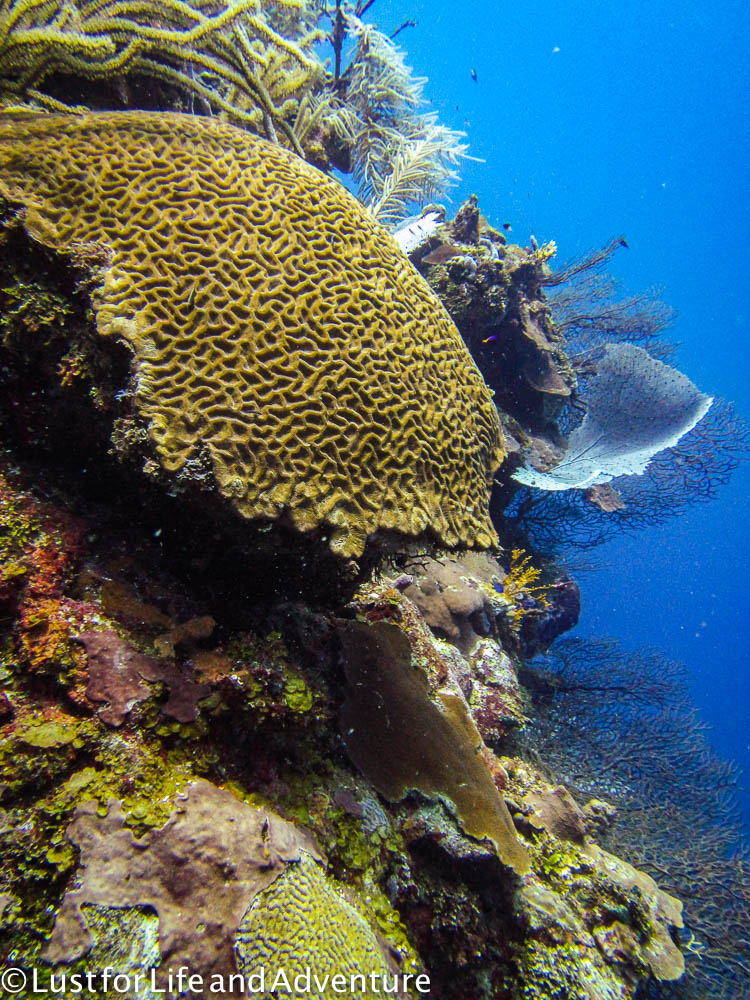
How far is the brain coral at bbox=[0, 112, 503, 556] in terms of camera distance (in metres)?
2.12

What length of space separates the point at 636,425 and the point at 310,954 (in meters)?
8.63

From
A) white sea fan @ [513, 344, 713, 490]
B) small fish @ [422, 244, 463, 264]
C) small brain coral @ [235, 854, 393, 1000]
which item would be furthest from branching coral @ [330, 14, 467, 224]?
small brain coral @ [235, 854, 393, 1000]

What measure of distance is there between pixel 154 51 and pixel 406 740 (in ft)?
16.1

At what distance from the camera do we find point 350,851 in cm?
232

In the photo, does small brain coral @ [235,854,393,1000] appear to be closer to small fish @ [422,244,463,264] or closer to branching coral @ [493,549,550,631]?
branching coral @ [493,549,550,631]

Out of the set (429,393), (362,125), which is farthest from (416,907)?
(362,125)

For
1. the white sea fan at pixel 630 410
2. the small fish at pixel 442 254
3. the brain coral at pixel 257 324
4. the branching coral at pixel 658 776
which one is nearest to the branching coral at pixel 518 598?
the branching coral at pixel 658 776

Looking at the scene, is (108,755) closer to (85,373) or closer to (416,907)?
(85,373)

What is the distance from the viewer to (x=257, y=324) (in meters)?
2.35

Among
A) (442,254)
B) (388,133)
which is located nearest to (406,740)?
(442,254)

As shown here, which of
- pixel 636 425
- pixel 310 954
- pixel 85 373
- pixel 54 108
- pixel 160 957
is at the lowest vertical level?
pixel 160 957

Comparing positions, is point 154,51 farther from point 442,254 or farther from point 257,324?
point 442,254

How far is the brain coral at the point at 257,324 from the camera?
6.95ft

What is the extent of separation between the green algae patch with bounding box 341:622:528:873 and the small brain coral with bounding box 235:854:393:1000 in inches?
28.8
